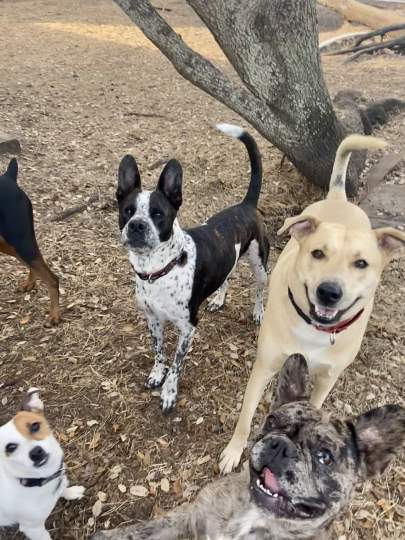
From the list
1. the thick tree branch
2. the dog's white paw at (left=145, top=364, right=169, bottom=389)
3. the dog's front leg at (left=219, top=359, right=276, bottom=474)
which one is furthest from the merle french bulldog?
the thick tree branch

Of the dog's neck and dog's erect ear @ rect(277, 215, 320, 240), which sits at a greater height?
dog's erect ear @ rect(277, 215, 320, 240)

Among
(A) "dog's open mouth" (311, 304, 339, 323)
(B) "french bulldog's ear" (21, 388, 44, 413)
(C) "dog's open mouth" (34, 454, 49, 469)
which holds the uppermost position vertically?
(A) "dog's open mouth" (311, 304, 339, 323)

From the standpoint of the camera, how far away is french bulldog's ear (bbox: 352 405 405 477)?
2193mm

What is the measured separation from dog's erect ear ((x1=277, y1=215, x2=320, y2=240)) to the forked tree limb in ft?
49.0

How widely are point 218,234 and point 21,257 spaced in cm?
154

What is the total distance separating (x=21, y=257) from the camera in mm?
3881

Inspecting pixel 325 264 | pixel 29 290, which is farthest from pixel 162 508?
pixel 29 290

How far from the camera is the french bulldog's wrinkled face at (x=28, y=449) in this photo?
240cm

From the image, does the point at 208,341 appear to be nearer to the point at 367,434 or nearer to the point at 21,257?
the point at 21,257

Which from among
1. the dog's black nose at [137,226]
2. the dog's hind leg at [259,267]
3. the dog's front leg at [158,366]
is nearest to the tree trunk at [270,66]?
the dog's hind leg at [259,267]

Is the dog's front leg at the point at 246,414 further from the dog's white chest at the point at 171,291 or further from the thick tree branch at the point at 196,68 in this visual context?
the thick tree branch at the point at 196,68

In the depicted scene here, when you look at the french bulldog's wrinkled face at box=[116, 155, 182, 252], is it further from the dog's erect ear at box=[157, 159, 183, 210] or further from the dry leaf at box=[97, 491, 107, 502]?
the dry leaf at box=[97, 491, 107, 502]

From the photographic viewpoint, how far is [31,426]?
2.51 metres

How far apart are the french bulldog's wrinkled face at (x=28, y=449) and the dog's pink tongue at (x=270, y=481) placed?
1.06 meters
